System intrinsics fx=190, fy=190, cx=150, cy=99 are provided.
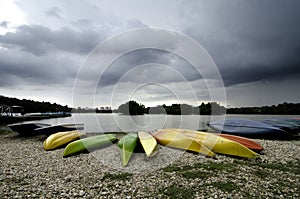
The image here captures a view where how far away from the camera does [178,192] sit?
10.0 ft

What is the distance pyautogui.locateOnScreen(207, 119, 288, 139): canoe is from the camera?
8164mm

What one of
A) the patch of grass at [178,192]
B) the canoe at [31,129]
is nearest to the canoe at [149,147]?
the patch of grass at [178,192]

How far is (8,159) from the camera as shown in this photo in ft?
17.3

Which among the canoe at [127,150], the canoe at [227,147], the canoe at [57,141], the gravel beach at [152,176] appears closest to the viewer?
the gravel beach at [152,176]

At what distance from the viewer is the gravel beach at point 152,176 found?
306 centimetres

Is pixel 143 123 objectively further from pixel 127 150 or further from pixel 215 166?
pixel 215 166

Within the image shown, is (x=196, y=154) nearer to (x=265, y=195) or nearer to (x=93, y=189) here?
(x=265, y=195)

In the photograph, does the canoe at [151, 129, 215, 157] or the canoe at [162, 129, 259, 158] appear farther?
the canoe at [151, 129, 215, 157]

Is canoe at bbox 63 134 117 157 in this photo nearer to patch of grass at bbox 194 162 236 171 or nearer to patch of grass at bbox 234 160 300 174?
patch of grass at bbox 194 162 236 171

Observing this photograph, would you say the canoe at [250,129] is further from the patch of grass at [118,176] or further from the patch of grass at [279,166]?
the patch of grass at [118,176]

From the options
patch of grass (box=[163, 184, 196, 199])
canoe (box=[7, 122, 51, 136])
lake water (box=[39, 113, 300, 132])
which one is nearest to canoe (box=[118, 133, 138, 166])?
patch of grass (box=[163, 184, 196, 199])

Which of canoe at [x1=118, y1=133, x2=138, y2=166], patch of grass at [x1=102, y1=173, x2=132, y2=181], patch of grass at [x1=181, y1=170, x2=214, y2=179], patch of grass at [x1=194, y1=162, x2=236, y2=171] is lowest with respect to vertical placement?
patch of grass at [x1=102, y1=173, x2=132, y2=181]

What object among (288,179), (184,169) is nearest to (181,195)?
(184,169)

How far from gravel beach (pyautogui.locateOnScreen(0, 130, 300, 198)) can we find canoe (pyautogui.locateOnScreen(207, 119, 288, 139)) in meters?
2.82
